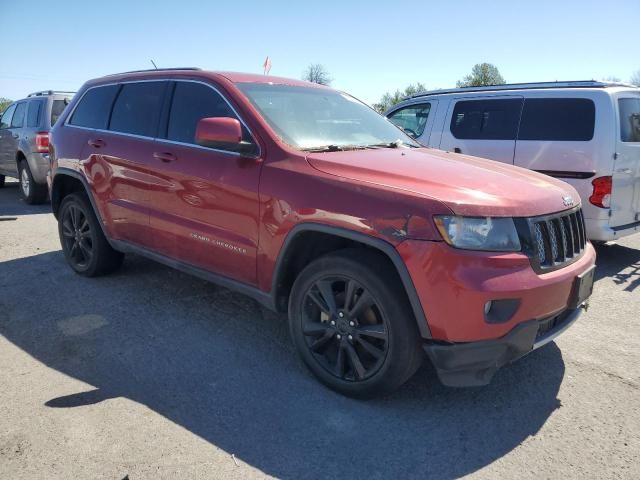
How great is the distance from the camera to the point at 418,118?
7957mm

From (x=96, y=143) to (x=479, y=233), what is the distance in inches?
144

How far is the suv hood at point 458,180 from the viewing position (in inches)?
108

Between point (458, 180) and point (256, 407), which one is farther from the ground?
point (458, 180)

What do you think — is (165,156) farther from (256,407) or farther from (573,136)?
(573,136)

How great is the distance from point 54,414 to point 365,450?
1.70 m

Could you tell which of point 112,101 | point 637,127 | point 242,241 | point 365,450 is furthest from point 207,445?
point 637,127

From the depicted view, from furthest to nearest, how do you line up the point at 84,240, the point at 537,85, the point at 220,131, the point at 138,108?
1. the point at 537,85
2. the point at 84,240
3. the point at 138,108
4. the point at 220,131

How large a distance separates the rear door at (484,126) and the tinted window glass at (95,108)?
4413 mm

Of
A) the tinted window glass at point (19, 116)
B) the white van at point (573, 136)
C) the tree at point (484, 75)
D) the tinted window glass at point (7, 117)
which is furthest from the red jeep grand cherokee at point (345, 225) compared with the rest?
the tree at point (484, 75)

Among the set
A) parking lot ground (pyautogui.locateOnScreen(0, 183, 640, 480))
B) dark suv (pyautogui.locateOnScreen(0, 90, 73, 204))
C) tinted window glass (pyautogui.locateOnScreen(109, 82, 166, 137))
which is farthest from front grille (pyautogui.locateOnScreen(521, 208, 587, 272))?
dark suv (pyautogui.locateOnScreen(0, 90, 73, 204))

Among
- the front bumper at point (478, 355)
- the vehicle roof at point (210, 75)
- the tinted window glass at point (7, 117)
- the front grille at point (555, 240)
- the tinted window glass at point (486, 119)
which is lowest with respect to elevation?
the front bumper at point (478, 355)

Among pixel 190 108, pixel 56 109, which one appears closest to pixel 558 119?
pixel 190 108

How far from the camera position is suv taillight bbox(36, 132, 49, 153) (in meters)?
9.28

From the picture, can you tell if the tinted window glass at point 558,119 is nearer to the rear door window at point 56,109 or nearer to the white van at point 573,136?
the white van at point 573,136
